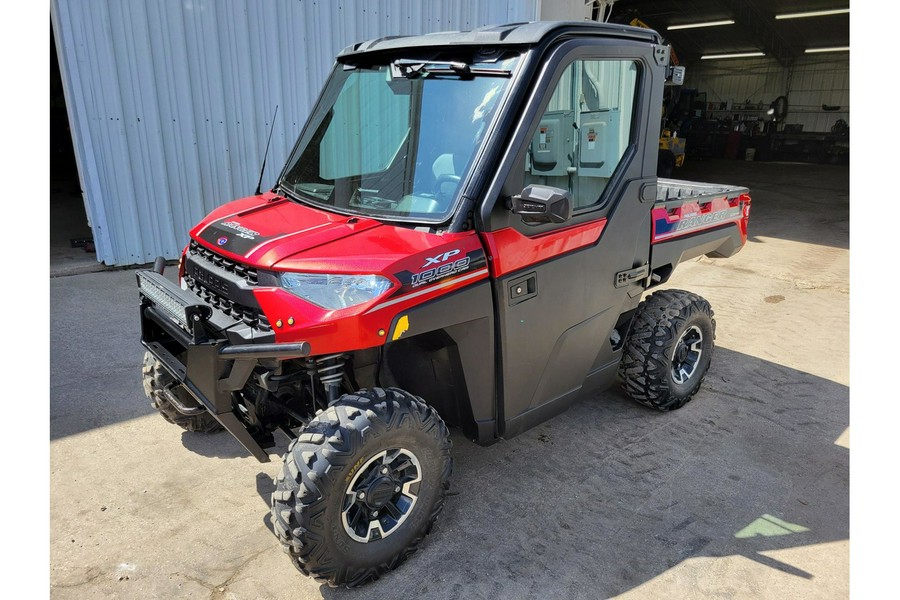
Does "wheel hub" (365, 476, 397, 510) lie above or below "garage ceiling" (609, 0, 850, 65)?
below

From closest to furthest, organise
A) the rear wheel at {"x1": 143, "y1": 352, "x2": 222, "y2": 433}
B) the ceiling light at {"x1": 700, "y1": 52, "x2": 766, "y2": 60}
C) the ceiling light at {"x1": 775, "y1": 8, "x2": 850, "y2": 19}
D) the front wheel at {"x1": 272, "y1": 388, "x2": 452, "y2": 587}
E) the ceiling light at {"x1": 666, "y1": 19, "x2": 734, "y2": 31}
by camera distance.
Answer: the front wheel at {"x1": 272, "y1": 388, "x2": 452, "y2": 587}, the rear wheel at {"x1": 143, "y1": 352, "x2": 222, "y2": 433}, the ceiling light at {"x1": 775, "y1": 8, "x2": 850, "y2": 19}, the ceiling light at {"x1": 666, "y1": 19, "x2": 734, "y2": 31}, the ceiling light at {"x1": 700, "y1": 52, "x2": 766, "y2": 60}

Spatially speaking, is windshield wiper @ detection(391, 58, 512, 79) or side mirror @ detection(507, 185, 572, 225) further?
windshield wiper @ detection(391, 58, 512, 79)

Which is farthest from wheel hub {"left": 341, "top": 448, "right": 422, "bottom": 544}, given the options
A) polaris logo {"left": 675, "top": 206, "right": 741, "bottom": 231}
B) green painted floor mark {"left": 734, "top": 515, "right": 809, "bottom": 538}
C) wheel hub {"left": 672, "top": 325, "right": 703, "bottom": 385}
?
polaris logo {"left": 675, "top": 206, "right": 741, "bottom": 231}

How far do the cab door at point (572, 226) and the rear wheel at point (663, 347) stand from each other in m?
0.43

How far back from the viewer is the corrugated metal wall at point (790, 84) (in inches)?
966

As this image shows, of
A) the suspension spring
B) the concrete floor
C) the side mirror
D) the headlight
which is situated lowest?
the concrete floor

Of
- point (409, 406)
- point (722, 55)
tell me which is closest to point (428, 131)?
point (409, 406)

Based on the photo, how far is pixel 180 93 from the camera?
7004 mm

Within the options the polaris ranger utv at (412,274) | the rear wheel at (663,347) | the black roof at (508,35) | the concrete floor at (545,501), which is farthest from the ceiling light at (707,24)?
the black roof at (508,35)

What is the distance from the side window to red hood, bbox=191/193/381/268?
90cm

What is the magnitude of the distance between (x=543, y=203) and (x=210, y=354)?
59.9 inches

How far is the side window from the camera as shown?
2.93 meters

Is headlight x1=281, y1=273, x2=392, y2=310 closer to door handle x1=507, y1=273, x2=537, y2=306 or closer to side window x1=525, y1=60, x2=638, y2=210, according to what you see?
door handle x1=507, y1=273, x2=537, y2=306

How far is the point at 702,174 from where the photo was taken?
1789cm
